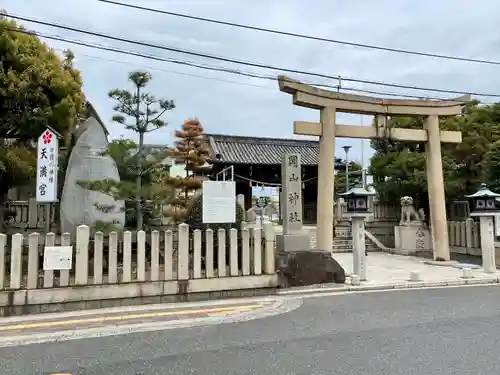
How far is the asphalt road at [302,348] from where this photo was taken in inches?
170

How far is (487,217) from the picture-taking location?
1230cm

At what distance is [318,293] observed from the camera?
29.2ft

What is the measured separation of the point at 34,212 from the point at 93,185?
5.83 metres

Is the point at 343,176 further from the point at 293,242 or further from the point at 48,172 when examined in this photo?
the point at 48,172

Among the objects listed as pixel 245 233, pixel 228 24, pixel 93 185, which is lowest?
pixel 245 233

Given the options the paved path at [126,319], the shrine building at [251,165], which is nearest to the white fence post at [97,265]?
the paved path at [126,319]

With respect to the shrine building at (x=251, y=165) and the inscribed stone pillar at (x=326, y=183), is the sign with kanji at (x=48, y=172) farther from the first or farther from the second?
the shrine building at (x=251, y=165)

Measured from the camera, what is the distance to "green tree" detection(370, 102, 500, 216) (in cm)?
1592

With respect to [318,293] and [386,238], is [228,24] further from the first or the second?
[386,238]

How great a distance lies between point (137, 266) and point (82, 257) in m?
0.99

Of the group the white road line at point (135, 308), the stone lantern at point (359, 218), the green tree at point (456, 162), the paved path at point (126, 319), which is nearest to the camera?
the paved path at point (126, 319)

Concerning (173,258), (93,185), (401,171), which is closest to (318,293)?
(173,258)

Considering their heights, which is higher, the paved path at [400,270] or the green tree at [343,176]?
the green tree at [343,176]

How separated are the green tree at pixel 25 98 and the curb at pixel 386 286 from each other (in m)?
7.47
